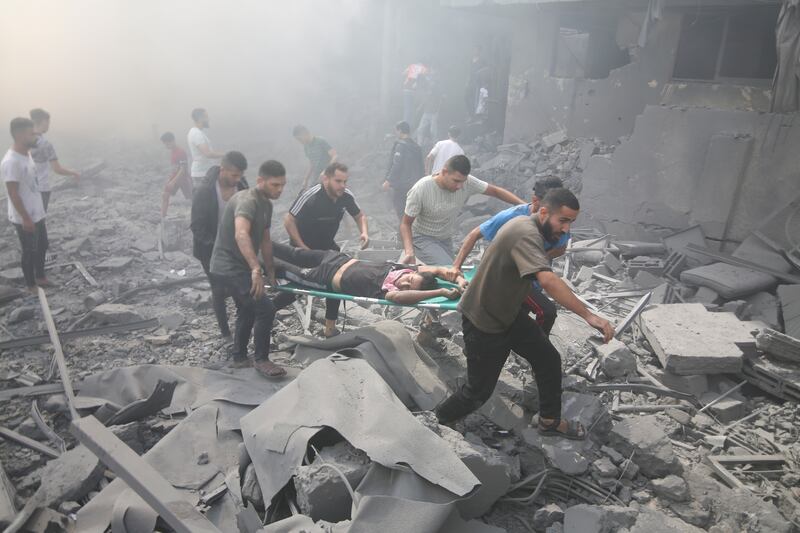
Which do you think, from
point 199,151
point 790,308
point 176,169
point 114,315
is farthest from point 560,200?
point 176,169

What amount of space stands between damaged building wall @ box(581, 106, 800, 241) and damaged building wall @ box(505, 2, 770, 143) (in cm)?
50

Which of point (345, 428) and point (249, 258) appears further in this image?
point (249, 258)

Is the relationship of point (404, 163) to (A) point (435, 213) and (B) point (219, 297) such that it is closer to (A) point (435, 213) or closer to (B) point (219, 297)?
(A) point (435, 213)

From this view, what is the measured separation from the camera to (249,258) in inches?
172

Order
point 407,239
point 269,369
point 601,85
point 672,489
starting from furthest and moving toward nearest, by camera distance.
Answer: point 601,85 < point 407,239 < point 269,369 < point 672,489

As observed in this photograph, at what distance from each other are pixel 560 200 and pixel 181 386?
3283 millimetres

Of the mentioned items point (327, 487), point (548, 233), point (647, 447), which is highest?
point (548, 233)

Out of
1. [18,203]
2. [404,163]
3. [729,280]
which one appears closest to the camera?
[18,203]

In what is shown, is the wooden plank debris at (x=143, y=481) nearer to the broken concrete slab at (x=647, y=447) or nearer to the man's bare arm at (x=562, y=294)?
the man's bare arm at (x=562, y=294)

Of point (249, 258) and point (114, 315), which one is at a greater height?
point (249, 258)

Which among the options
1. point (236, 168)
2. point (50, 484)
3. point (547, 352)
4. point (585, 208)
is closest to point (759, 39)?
→ point (585, 208)

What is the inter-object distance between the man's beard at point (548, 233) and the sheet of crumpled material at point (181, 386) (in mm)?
2466

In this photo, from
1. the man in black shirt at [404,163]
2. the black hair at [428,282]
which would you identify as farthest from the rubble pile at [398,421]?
the man in black shirt at [404,163]

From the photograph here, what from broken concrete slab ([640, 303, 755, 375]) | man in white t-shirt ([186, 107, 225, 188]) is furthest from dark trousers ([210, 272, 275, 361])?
man in white t-shirt ([186, 107, 225, 188])
